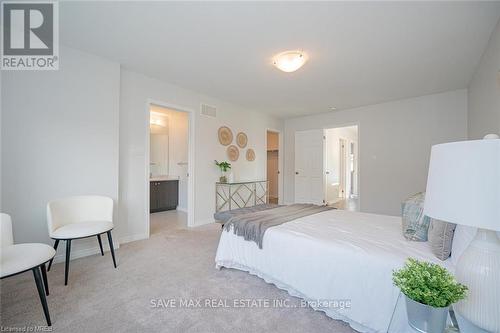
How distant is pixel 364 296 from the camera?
1420 mm

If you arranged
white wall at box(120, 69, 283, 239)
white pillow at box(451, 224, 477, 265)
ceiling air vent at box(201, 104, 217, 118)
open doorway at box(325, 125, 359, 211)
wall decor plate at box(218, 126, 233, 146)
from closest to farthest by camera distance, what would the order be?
1. white pillow at box(451, 224, 477, 265)
2. white wall at box(120, 69, 283, 239)
3. ceiling air vent at box(201, 104, 217, 118)
4. wall decor plate at box(218, 126, 233, 146)
5. open doorway at box(325, 125, 359, 211)

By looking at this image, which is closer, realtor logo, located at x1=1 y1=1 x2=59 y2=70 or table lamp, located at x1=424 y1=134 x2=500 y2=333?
table lamp, located at x1=424 y1=134 x2=500 y2=333

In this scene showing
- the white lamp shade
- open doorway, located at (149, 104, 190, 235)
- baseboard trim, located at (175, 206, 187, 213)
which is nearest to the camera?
the white lamp shade

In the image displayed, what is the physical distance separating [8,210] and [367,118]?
605 centimetres

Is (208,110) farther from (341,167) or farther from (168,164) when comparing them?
(341,167)

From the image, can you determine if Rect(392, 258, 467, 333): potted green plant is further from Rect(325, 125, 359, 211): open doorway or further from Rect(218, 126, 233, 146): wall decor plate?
Rect(325, 125, 359, 211): open doorway

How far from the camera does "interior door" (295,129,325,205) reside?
5664 millimetres

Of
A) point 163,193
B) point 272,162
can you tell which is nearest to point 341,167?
point 272,162

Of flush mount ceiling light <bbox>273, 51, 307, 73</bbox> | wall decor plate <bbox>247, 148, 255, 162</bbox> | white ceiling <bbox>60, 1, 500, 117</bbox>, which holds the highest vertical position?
white ceiling <bbox>60, 1, 500, 117</bbox>

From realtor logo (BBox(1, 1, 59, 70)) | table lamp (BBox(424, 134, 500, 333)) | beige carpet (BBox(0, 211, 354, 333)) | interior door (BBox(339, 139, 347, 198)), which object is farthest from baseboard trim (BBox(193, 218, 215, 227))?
interior door (BBox(339, 139, 347, 198))

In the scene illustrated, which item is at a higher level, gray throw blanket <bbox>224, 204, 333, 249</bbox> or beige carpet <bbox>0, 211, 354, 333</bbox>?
gray throw blanket <bbox>224, 204, 333, 249</bbox>

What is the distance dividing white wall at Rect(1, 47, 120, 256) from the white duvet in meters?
1.96

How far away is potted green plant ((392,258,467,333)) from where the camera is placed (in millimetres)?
767

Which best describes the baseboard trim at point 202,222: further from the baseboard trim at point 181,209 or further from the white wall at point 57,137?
the white wall at point 57,137
